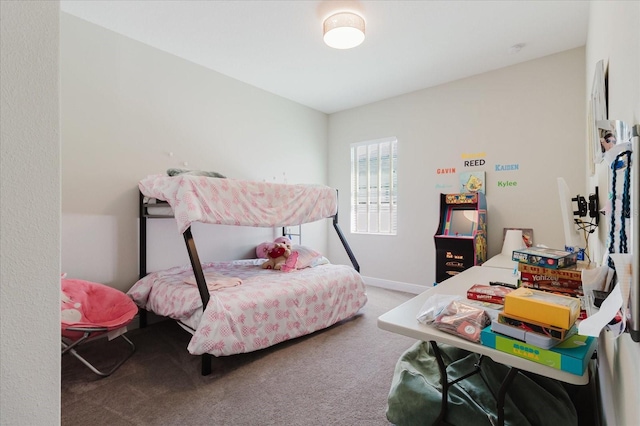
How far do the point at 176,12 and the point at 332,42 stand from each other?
4.20 feet

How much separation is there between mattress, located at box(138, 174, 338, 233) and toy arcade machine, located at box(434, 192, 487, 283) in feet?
4.12

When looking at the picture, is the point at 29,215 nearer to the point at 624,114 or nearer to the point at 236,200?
the point at 624,114

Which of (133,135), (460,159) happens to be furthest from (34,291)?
(460,159)

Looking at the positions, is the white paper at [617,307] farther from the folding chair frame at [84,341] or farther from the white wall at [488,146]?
the white wall at [488,146]

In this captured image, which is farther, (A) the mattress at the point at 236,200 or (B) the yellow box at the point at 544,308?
(A) the mattress at the point at 236,200

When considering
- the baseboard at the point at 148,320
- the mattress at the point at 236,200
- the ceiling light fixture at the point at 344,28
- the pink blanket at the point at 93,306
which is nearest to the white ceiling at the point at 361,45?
the ceiling light fixture at the point at 344,28

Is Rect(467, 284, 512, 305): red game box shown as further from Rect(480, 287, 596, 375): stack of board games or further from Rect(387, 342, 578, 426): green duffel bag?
Rect(387, 342, 578, 426): green duffel bag

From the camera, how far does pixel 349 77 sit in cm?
362

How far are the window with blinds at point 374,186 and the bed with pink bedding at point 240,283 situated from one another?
4.19ft

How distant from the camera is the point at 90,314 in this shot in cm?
228

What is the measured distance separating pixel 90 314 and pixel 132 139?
5.28 ft

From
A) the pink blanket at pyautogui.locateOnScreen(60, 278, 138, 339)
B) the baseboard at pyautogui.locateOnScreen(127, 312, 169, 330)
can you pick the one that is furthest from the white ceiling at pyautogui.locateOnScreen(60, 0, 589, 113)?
the baseboard at pyautogui.locateOnScreen(127, 312, 169, 330)

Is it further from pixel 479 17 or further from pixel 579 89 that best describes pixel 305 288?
pixel 579 89

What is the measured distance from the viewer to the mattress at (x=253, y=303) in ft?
6.93
